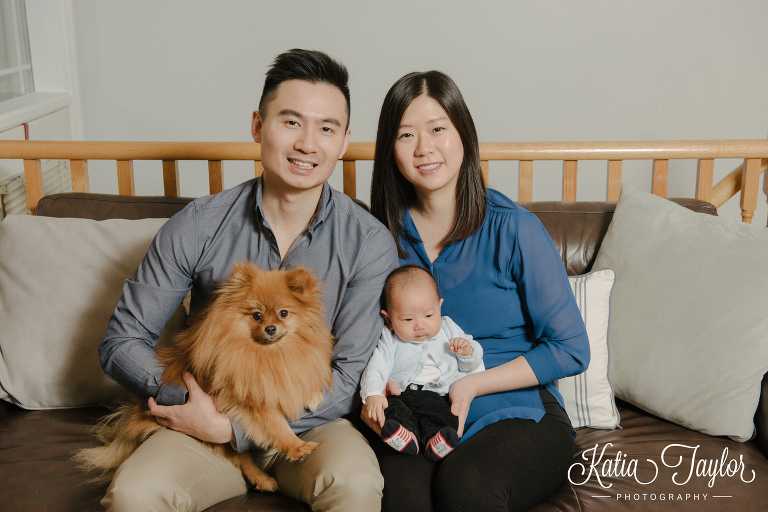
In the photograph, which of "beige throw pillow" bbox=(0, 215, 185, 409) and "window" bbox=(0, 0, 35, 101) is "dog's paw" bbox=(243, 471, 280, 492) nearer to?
"beige throw pillow" bbox=(0, 215, 185, 409)

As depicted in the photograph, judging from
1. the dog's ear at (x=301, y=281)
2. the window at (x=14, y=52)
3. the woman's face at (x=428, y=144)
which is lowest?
the dog's ear at (x=301, y=281)

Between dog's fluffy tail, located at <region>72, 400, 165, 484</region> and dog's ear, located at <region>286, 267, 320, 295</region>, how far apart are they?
0.55 metres

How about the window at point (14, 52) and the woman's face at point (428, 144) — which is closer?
the woman's face at point (428, 144)

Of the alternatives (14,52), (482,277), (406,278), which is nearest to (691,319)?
(482,277)

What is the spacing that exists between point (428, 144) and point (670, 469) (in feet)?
3.84

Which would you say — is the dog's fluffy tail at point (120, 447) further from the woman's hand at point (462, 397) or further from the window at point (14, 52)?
the window at point (14, 52)

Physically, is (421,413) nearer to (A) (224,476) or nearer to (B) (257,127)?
(A) (224,476)

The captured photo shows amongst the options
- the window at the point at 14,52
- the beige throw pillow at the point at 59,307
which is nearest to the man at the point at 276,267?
Answer: the beige throw pillow at the point at 59,307

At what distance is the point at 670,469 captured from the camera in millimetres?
1607

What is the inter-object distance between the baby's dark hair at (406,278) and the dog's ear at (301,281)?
27 centimetres

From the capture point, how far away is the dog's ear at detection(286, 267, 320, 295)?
152cm

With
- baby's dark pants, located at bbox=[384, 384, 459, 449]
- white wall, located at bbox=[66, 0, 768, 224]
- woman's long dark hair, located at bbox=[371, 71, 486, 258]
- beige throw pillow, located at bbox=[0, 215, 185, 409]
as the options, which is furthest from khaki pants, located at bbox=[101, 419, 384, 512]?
white wall, located at bbox=[66, 0, 768, 224]

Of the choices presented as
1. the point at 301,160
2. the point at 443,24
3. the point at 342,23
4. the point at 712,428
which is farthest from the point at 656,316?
the point at 342,23

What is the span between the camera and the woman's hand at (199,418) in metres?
1.50
